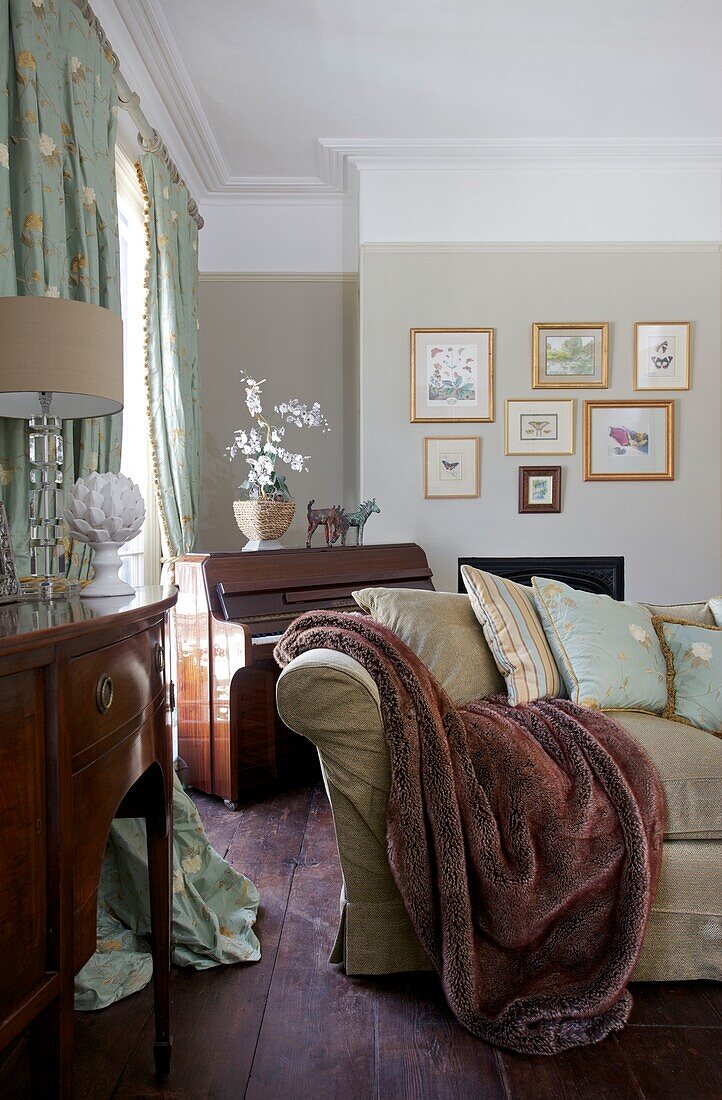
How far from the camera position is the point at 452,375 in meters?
4.31

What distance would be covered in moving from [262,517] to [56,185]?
1.80 m

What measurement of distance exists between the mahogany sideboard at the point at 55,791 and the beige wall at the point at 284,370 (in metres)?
3.48

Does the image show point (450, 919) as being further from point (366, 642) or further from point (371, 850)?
point (366, 642)

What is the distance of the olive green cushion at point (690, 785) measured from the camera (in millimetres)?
1851

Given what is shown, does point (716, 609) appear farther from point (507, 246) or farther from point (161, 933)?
point (507, 246)

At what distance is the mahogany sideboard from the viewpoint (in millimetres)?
848

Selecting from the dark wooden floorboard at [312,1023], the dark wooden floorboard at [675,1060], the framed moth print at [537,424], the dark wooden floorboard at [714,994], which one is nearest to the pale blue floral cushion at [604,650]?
the dark wooden floorboard at [714,994]

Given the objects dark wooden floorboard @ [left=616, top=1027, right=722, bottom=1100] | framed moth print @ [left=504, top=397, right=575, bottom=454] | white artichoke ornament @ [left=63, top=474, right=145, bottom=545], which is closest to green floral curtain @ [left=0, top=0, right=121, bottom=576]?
white artichoke ornament @ [left=63, top=474, right=145, bottom=545]

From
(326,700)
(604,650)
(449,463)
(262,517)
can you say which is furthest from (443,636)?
(449,463)

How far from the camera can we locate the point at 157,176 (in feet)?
11.3

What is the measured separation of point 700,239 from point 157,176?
112 inches

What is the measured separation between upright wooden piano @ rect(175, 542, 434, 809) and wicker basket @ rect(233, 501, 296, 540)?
1.05 feet

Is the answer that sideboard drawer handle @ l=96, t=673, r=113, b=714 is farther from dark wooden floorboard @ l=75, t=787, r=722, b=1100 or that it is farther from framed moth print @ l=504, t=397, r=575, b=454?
framed moth print @ l=504, t=397, r=575, b=454

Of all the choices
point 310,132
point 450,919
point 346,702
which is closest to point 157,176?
point 310,132
